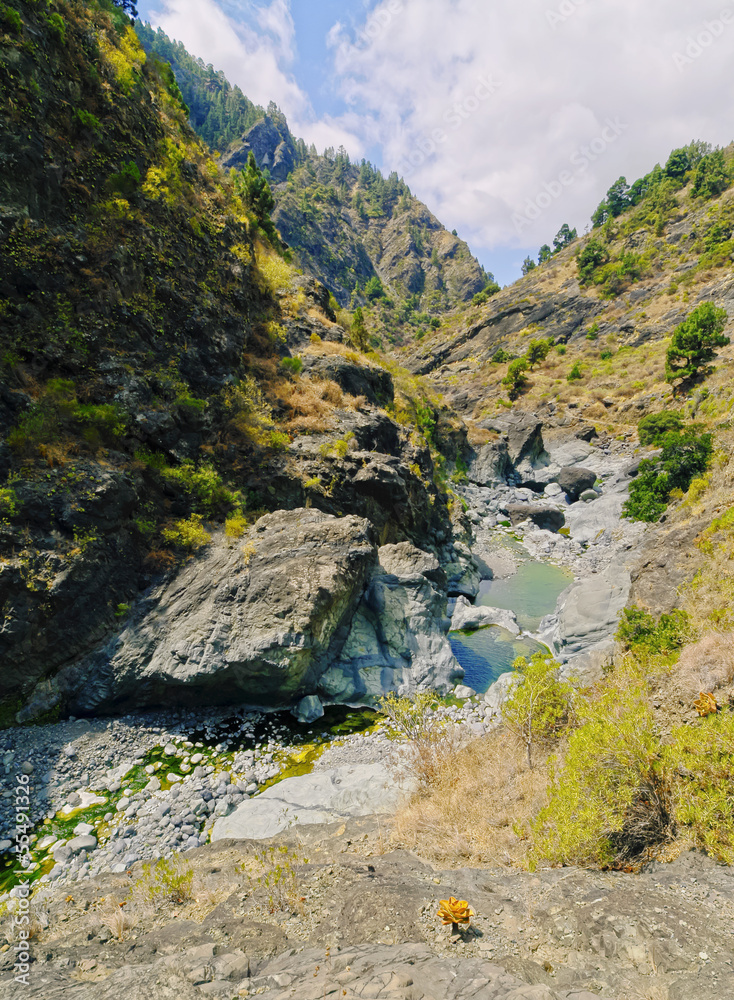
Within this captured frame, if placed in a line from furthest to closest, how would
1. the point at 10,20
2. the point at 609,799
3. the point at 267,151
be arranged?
the point at 267,151, the point at 10,20, the point at 609,799

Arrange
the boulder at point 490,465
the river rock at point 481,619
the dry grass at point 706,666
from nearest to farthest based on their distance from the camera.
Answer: the dry grass at point 706,666
the river rock at point 481,619
the boulder at point 490,465

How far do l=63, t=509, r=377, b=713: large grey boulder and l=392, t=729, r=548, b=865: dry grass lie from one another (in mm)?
5387

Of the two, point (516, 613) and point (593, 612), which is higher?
point (593, 612)

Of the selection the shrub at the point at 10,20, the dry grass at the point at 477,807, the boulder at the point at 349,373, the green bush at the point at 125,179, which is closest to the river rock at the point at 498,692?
the dry grass at the point at 477,807

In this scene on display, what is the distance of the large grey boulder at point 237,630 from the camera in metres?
11.5

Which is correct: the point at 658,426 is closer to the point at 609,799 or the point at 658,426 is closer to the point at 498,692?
the point at 498,692

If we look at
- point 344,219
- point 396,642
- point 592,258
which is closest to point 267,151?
point 344,219

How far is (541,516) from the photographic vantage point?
30.3 meters

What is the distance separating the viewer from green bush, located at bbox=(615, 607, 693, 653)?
9281 millimetres

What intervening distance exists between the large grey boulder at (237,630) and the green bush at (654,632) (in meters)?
8.12

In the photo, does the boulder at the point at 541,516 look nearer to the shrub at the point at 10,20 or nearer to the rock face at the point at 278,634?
the rock face at the point at 278,634

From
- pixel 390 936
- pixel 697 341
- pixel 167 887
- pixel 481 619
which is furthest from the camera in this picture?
→ pixel 697 341

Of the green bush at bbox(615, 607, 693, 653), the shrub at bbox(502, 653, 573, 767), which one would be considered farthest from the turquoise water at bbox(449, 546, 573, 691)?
the shrub at bbox(502, 653, 573, 767)

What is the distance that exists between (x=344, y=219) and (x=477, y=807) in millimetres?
151195
